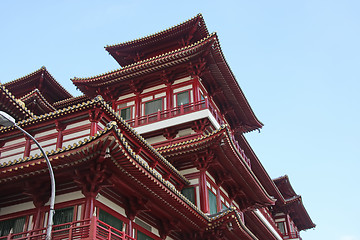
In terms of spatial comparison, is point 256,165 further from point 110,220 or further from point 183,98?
point 110,220

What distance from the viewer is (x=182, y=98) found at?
2955cm

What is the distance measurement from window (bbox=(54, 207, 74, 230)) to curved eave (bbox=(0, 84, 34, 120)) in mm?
9350

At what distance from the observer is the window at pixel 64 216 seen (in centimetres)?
1731

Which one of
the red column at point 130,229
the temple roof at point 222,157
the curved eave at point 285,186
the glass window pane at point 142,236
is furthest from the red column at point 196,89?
the curved eave at point 285,186

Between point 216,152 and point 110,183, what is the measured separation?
30.6 ft

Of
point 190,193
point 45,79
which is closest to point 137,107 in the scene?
point 190,193

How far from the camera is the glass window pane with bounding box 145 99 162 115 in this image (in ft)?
97.9

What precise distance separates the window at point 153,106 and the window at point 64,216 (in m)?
13.3

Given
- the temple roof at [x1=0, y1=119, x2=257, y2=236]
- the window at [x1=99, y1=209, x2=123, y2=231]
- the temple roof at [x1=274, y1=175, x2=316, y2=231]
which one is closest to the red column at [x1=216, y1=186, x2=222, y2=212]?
the temple roof at [x1=0, y1=119, x2=257, y2=236]

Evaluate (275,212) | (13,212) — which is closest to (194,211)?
(13,212)

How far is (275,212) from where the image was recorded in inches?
1804

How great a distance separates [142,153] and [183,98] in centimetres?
844

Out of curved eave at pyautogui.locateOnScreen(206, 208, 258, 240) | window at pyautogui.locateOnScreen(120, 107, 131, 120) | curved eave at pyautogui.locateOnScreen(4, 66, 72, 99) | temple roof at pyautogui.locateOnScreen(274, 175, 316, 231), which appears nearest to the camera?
curved eave at pyautogui.locateOnScreen(206, 208, 258, 240)

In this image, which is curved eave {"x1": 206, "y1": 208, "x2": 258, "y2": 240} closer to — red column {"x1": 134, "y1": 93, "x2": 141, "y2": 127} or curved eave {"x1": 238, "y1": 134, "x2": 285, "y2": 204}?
red column {"x1": 134, "y1": 93, "x2": 141, "y2": 127}
